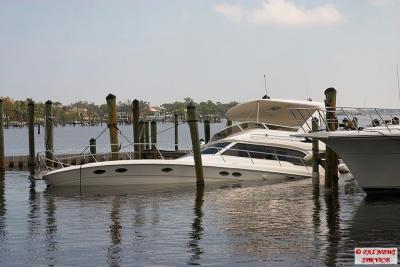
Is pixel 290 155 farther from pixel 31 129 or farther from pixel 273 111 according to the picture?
pixel 31 129

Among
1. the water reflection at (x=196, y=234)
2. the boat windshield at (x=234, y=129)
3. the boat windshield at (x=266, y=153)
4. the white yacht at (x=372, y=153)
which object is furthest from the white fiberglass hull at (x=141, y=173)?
the white yacht at (x=372, y=153)

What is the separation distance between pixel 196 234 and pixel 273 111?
59.1 feet

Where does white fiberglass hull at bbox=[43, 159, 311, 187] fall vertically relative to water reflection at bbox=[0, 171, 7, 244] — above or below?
above

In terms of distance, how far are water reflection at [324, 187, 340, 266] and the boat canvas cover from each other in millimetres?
7814

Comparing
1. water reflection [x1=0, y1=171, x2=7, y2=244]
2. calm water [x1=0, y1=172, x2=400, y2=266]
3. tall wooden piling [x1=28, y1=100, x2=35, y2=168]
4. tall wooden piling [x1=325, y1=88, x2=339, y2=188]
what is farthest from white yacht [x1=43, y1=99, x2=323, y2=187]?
tall wooden piling [x1=28, y1=100, x2=35, y2=168]

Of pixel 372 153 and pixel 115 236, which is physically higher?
pixel 372 153

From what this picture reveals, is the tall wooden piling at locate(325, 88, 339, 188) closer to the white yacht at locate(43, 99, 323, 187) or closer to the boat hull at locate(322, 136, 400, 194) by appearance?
the white yacht at locate(43, 99, 323, 187)

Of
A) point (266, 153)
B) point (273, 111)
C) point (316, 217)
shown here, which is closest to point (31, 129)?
point (273, 111)

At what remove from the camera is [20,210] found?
915 inches

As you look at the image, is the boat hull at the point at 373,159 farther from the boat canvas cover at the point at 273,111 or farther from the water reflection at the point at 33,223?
the water reflection at the point at 33,223

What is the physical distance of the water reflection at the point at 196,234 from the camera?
15.2 m

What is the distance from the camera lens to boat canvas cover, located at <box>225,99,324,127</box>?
34.3 meters

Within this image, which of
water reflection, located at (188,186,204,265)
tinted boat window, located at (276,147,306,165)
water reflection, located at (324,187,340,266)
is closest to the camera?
water reflection, located at (324,187,340,266)

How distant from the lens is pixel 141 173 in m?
28.6
